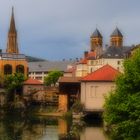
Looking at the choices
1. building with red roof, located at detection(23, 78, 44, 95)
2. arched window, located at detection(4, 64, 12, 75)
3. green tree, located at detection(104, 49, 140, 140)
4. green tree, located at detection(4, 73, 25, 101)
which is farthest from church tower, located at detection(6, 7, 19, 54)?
green tree, located at detection(104, 49, 140, 140)

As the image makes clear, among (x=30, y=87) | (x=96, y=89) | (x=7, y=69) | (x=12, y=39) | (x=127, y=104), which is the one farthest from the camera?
(x=12, y=39)

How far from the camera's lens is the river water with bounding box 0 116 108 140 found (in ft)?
198

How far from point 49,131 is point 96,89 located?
55.7ft

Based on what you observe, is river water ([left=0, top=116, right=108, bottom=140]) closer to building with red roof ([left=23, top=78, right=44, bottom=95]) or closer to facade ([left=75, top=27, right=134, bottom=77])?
building with red roof ([left=23, top=78, right=44, bottom=95])

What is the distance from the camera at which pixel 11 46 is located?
164500mm

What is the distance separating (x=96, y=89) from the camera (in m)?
84.4

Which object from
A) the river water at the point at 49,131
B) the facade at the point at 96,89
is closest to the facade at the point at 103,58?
the facade at the point at 96,89

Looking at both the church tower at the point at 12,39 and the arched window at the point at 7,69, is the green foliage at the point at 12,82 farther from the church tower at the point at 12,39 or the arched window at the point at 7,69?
the church tower at the point at 12,39

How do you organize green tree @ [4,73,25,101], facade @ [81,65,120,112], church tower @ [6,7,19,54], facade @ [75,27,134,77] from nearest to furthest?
facade @ [81,65,120,112]
green tree @ [4,73,25,101]
facade @ [75,27,134,77]
church tower @ [6,7,19,54]

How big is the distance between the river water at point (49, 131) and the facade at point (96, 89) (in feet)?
10.8

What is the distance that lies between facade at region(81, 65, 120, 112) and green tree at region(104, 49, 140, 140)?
3653cm

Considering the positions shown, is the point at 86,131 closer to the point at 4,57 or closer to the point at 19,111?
the point at 19,111

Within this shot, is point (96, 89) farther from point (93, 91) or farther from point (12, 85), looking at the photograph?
point (12, 85)

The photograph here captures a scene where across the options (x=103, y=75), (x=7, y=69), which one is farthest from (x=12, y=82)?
(x=7, y=69)
